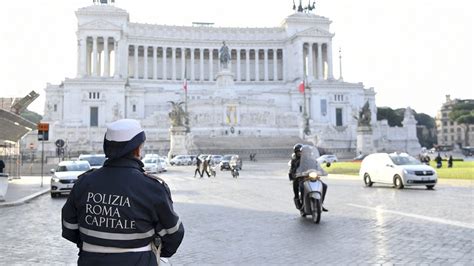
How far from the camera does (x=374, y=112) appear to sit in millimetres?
97062

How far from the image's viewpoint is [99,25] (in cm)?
9538

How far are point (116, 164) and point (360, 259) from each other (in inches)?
210

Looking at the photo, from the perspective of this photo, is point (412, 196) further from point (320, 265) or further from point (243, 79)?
point (243, 79)

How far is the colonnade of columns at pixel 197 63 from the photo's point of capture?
10700 cm

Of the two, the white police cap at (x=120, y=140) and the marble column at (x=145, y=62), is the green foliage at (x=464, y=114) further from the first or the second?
the white police cap at (x=120, y=140)

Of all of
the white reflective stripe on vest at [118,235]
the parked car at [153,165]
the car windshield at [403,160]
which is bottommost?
the parked car at [153,165]

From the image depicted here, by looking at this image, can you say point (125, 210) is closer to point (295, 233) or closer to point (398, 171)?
point (295, 233)

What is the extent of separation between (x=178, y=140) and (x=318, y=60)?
56136mm

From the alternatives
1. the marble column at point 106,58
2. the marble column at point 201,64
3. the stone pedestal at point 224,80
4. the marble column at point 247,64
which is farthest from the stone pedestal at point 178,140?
the marble column at point 247,64

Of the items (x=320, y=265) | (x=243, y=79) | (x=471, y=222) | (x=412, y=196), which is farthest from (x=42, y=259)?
(x=243, y=79)

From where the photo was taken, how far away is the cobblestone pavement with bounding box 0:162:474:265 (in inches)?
311

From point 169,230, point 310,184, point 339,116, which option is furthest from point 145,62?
point 169,230

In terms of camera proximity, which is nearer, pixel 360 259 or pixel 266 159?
pixel 360 259

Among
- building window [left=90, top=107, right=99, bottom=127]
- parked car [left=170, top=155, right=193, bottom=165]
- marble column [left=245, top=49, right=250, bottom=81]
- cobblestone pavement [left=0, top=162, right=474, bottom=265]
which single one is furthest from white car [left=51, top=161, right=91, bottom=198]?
marble column [left=245, top=49, right=250, bottom=81]
